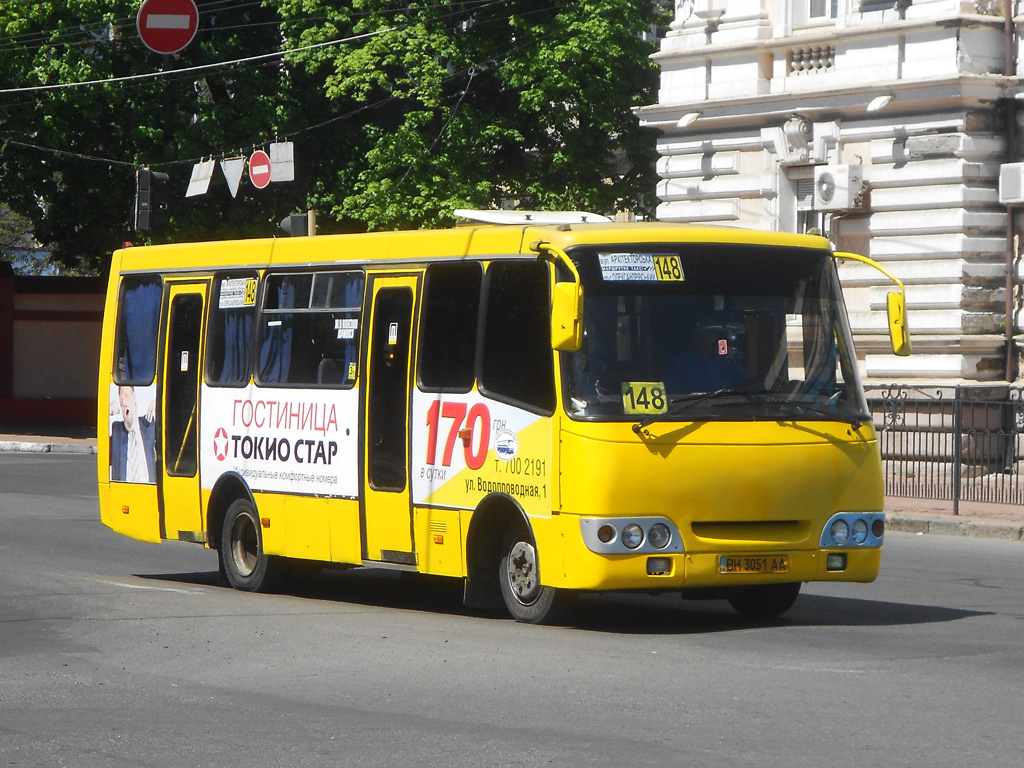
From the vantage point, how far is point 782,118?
26594mm

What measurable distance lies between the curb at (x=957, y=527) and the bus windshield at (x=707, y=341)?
26.3 feet

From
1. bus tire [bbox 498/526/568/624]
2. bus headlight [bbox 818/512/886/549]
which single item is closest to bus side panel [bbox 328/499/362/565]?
bus tire [bbox 498/526/568/624]

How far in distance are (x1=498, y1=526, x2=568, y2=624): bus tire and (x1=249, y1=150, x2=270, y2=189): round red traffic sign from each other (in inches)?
705

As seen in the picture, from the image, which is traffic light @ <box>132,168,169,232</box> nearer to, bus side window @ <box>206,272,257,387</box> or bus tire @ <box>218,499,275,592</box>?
bus side window @ <box>206,272,257,387</box>

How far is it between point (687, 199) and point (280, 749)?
22.0m

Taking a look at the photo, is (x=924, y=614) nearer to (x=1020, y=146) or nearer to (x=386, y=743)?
(x=386, y=743)

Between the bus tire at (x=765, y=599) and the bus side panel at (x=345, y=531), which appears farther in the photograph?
the bus side panel at (x=345, y=531)

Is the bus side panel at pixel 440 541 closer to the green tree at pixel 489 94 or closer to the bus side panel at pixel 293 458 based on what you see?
the bus side panel at pixel 293 458

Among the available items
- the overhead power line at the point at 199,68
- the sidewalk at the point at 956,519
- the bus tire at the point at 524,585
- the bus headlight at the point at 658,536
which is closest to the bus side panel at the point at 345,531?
the bus tire at the point at 524,585

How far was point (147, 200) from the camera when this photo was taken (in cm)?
2719

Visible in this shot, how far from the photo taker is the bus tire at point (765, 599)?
11.4 metres

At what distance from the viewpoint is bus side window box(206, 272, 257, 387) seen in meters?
13.7

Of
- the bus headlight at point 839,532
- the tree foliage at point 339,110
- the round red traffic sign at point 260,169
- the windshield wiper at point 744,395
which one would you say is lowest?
the bus headlight at point 839,532

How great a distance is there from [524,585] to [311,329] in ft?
9.84
